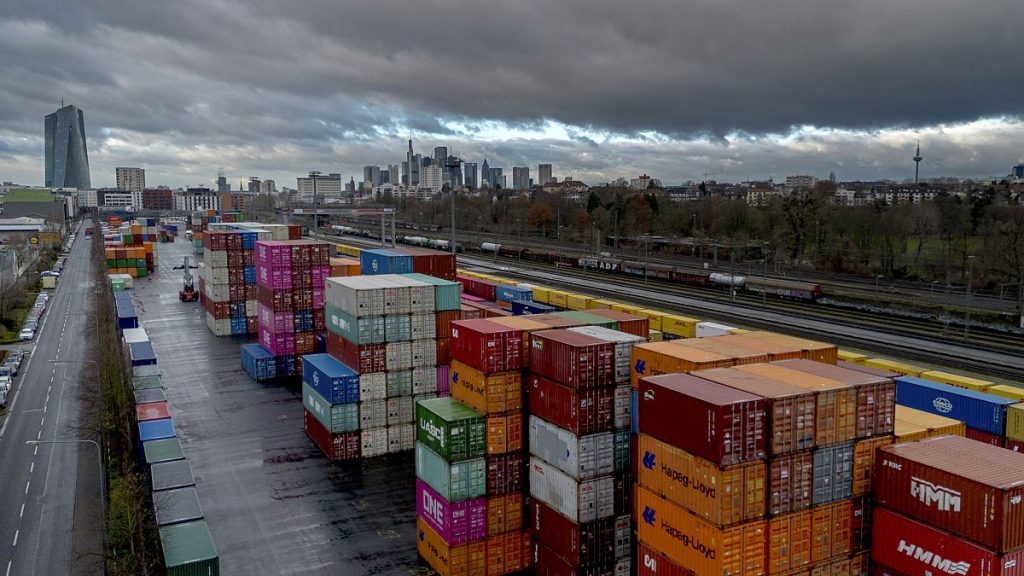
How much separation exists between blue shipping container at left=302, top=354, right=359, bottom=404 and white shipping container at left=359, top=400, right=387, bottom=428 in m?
0.61

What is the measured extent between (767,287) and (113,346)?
60.8m

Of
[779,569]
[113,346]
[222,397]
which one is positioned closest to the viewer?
[779,569]

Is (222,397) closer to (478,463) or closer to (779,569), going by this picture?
(478,463)

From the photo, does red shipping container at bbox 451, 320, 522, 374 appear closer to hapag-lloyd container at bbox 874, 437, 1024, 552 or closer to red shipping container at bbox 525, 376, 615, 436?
red shipping container at bbox 525, 376, 615, 436

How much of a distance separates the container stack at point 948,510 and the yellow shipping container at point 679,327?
2563cm

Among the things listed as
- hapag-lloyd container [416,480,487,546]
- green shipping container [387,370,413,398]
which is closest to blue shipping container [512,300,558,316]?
green shipping container [387,370,413,398]

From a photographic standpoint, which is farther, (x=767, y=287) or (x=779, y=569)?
(x=767, y=287)

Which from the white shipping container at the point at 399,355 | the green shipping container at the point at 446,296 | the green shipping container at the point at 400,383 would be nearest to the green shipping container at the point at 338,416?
the green shipping container at the point at 400,383

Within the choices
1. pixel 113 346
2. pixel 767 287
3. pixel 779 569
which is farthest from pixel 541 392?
pixel 767 287

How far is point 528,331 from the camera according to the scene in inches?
969

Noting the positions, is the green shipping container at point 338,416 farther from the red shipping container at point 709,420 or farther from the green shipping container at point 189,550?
the red shipping container at point 709,420

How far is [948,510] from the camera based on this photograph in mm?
15680

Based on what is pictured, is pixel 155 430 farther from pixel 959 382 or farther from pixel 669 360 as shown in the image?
pixel 959 382

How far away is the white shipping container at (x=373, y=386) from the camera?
34.6 meters
